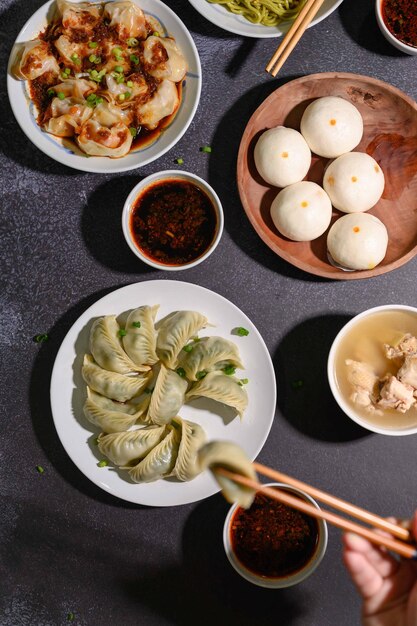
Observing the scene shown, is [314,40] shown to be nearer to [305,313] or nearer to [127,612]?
[305,313]

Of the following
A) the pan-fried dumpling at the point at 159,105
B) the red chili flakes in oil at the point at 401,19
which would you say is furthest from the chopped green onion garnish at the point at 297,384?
the red chili flakes in oil at the point at 401,19

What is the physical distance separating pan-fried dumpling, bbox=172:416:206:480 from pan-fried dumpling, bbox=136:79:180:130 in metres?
1.11

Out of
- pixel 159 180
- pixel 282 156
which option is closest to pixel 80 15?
pixel 159 180

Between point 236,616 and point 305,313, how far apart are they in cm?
119

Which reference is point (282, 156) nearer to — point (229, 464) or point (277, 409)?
point (277, 409)

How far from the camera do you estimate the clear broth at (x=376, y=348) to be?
2352mm

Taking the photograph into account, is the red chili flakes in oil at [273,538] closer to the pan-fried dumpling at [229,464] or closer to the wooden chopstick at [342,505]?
the wooden chopstick at [342,505]

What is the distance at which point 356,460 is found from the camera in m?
2.54

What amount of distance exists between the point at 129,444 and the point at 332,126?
4.36 ft

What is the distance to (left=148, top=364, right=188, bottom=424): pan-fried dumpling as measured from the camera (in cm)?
231

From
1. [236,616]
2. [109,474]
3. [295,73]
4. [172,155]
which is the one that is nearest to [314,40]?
[295,73]

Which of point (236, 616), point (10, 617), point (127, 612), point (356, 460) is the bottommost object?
point (10, 617)

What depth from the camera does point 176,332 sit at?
2.35 meters

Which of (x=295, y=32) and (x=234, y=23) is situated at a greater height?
(x=295, y=32)
